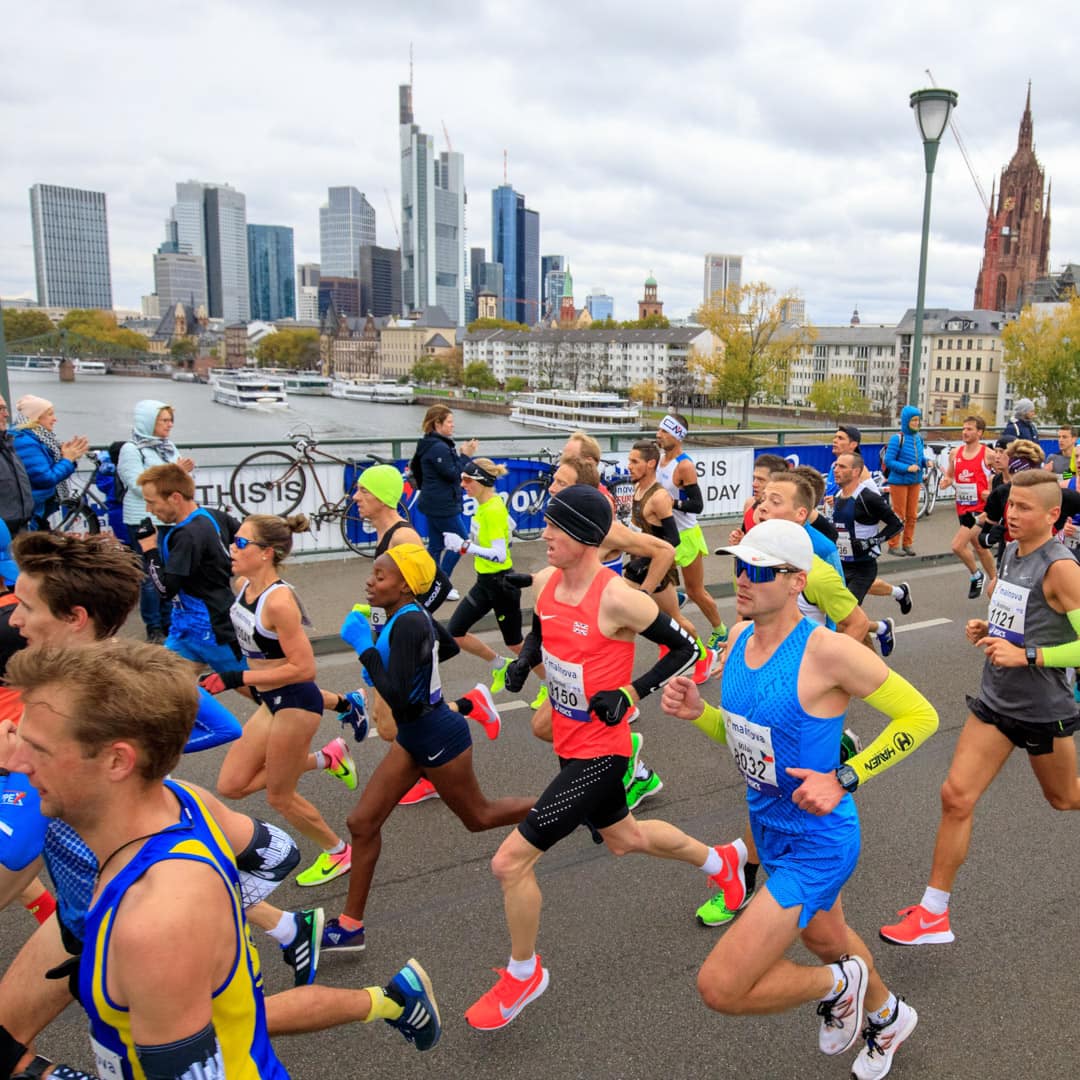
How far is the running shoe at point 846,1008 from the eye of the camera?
2998 mm

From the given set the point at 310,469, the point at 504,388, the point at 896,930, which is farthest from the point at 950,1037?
the point at 504,388

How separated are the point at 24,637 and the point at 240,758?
52.8 inches

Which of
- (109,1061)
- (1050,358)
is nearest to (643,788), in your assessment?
(109,1061)

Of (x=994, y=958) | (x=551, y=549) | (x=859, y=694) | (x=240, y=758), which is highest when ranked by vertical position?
(x=551, y=549)

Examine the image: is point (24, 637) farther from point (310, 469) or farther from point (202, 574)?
point (310, 469)

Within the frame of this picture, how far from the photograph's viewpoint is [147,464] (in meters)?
8.10

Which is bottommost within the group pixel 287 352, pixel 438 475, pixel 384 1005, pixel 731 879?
pixel 731 879

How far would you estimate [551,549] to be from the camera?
150 inches

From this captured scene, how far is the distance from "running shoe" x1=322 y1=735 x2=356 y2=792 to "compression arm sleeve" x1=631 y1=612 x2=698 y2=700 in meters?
1.93

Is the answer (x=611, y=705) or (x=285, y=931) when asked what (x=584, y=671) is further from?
(x=285, y=931)

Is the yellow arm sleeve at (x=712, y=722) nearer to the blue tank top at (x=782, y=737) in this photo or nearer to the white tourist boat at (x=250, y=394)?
the blue tank top at (x=782, y=737)

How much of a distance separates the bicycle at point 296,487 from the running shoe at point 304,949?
7.01 meters

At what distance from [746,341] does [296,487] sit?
96.9 meters

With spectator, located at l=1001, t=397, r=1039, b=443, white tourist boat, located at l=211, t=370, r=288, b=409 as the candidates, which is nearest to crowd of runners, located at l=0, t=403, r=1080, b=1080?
spectator, located at l=1001, t=397, r=1039, b=443
